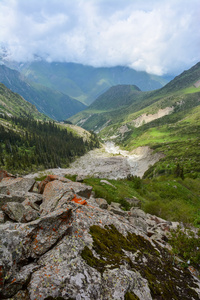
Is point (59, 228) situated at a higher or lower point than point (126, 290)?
higher

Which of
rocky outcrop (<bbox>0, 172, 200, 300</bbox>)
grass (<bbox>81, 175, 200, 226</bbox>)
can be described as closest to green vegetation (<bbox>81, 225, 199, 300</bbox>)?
rocky outcrop (<bbox>0, 172, 200, 300</bbox>)

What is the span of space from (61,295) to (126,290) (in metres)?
2.77

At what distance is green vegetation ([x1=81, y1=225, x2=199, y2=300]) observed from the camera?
7238mm

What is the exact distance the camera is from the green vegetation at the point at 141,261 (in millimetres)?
7238

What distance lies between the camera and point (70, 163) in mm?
148625

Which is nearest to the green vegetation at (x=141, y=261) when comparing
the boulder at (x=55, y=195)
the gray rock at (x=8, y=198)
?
the boulder at (x=55, y=195)

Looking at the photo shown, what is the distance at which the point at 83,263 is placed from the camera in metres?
6.66

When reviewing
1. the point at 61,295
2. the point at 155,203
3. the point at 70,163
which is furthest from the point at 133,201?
the point at 70,163

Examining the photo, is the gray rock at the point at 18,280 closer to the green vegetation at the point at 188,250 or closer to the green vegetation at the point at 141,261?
the green vegetation at the point at 141,261

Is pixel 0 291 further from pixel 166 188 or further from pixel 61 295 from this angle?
pixel 166 188

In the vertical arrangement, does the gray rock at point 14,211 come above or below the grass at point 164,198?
above

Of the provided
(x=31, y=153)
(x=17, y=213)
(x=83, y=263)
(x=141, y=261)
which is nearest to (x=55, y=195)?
(x=17, y=213)

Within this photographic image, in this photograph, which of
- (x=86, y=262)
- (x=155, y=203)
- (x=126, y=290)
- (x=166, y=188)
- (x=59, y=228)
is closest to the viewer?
(x=126, y=290)

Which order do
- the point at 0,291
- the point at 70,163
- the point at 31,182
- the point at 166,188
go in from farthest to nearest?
the point at 70,163
the point at 166,188
the point at 31,182
the point at 0,291
